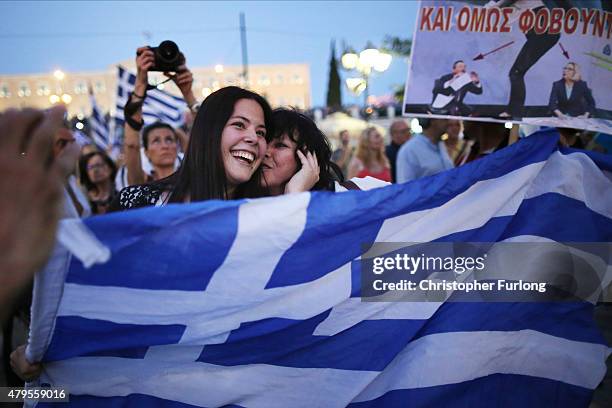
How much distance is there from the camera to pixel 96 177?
625 cm

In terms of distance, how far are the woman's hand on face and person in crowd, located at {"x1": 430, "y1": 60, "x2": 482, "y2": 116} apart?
775mm

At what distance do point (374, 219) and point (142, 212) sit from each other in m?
0.82

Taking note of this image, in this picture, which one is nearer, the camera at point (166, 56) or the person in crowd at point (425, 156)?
the camera at point (166, 56)

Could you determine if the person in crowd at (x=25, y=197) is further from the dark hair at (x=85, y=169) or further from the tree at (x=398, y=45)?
the tree at (x=398, y=45)

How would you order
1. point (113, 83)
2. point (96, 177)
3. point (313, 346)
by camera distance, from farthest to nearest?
point (113, 83) → point (96, 177) → point (313, 346)

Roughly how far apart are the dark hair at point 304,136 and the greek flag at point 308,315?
3.11 ft

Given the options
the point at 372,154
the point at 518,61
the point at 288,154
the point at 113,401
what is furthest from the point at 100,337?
the point at 372,154

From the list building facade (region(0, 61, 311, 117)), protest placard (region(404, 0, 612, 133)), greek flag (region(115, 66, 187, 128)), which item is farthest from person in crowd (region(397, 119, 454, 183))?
building facade (region(0, 61, 311, 117))

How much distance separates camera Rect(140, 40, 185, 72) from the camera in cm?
343

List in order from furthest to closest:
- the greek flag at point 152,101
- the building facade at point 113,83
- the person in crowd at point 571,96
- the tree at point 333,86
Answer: the building facade at point 113,83 < the tree at point 333,86 < the greek flag at point 152,101 < the person in crowd at point 571,96

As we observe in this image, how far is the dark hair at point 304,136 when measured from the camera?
9.24 ft

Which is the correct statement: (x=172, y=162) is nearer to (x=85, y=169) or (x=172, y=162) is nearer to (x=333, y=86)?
(x=85, y=169)

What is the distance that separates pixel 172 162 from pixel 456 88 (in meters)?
2.97

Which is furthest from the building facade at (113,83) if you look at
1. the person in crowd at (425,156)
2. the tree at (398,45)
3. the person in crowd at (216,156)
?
the person in crowd at (216,156)
